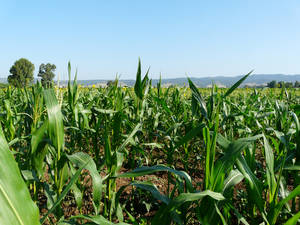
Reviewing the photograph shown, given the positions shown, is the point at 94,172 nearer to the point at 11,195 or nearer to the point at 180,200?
the point at 180,200

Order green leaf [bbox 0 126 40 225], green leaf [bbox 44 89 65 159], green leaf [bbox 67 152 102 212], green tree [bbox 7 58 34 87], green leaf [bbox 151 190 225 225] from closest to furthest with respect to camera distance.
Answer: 1. green leaf [bbox 0 126 40 225]
2. green leaf [bbox 151 190 225 225]
3. green leaf [bbox 67 152 102 212]
4. green leaf [bbox 44 89 65 159]
5. green tree [bbox 7 58 34 87]

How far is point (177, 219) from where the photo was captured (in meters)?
0.98

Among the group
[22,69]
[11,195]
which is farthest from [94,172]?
[22,69]

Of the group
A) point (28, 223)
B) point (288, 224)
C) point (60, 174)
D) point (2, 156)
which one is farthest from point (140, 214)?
point (2, 156)

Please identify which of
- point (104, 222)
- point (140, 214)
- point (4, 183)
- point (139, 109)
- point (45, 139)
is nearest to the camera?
point (4, 183)

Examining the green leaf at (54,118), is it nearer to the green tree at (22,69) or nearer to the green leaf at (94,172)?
the green leaf at (94,172)

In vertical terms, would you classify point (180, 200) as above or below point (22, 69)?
below

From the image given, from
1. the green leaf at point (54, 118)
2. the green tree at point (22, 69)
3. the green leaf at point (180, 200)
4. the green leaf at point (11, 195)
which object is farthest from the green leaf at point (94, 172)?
the green tree at point (22, 69)

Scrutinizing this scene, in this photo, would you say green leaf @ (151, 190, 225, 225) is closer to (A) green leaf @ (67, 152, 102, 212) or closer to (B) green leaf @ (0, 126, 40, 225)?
(A) green leaf @ (67, 152, 102, 212)

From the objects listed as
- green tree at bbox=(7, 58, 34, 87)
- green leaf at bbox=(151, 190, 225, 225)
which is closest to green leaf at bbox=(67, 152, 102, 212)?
green leaf at bbox=(151, 190, 225, 225)

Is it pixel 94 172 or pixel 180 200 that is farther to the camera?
pixel 94 172

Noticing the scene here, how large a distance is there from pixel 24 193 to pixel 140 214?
142cm

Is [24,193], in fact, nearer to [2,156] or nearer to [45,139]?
[2,156]

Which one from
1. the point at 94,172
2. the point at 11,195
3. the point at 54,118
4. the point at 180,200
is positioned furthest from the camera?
the point at 54,118
